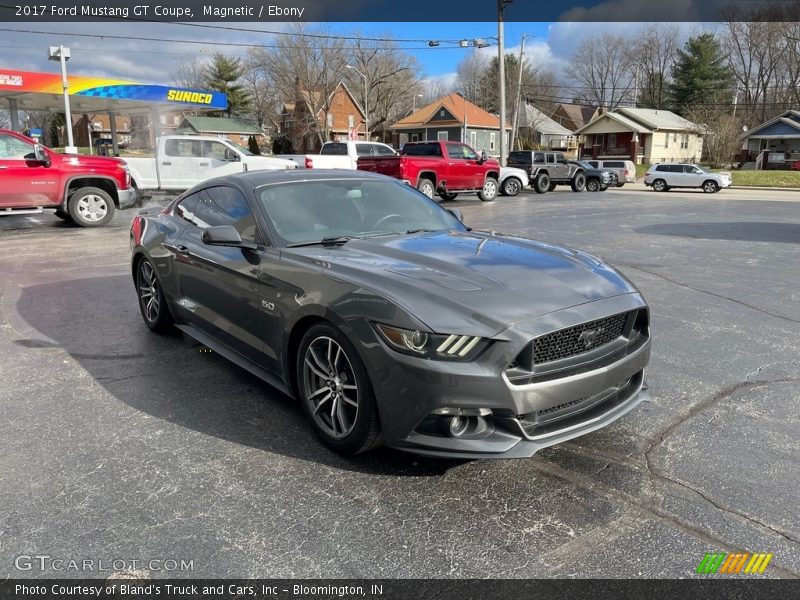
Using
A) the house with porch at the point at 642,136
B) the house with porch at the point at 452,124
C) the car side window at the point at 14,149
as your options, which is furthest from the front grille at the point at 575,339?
the house with porch at the point at 642,136

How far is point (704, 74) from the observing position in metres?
74.6

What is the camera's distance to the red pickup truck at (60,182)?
12188mm

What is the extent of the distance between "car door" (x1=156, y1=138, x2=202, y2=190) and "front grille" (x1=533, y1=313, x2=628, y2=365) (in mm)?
16713

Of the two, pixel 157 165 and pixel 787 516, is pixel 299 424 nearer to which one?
pixel 787 516

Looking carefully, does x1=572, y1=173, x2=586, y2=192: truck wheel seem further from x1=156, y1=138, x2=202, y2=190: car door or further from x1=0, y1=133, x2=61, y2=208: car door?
x1=0, y1=133, x2=61, y2=208: car door

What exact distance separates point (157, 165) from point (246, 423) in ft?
52.6

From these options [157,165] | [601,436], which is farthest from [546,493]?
[157,165]

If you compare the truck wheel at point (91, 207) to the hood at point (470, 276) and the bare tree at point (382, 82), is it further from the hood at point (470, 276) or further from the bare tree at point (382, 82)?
the bare tree at point (382, 82)

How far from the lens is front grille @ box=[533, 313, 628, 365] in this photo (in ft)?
9.59

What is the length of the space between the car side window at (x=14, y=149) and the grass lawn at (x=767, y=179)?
41.8 meters

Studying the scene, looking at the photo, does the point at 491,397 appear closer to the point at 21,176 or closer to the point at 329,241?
the point at 329,241

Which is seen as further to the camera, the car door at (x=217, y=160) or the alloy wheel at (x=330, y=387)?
the car door at (x=217, y=160)

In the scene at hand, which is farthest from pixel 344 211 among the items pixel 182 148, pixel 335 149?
pixel 335 149

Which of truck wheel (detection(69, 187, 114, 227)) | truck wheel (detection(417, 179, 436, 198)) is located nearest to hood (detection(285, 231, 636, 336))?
truck wheel (detection(69, 187, 114, 227))
